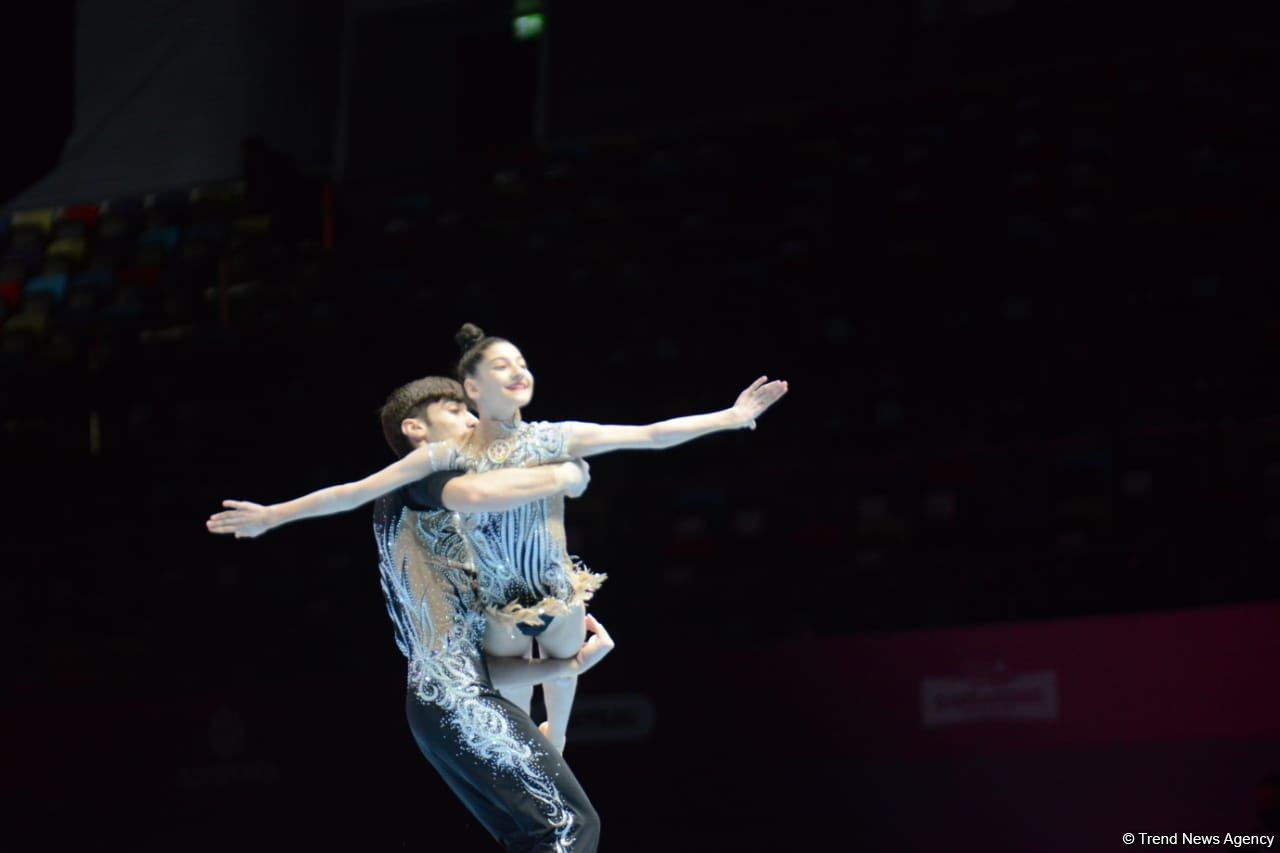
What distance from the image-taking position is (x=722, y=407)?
7.55m

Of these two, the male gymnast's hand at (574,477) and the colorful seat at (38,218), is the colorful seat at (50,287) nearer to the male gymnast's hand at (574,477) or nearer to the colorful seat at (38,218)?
the colorful seat at (38,218)

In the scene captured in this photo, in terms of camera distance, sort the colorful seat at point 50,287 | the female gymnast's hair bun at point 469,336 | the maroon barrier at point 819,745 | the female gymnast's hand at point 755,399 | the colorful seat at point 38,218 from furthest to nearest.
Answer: the colorful seat at point 38,218, the colorful seat at point 50,287, the maroon barrier at point 819,745, the female gymnast's hair bun at point 469,336, the female gymnast's hand at point 755,399

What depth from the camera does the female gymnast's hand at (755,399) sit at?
11.8ft

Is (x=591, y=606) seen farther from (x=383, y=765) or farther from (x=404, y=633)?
(x=404, y=633)

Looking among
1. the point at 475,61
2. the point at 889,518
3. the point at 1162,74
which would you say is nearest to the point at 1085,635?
the point at 889,518

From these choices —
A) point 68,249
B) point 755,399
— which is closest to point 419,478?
point 755,399

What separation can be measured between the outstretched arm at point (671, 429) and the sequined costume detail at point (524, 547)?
0.15 feet

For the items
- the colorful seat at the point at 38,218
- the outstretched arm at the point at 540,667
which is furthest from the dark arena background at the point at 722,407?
the outstretched arm at the point at 540,667

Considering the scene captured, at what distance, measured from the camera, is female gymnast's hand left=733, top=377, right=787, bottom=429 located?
361 cm

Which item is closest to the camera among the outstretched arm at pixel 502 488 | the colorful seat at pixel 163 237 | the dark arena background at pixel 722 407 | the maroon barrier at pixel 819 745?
the outstretched arm at pixel 502 488

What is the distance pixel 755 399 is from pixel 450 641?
0.92m

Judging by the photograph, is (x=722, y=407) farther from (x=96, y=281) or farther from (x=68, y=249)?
(x=68, y=249)

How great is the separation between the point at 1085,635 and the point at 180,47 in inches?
320

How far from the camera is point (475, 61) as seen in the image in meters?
11.2
